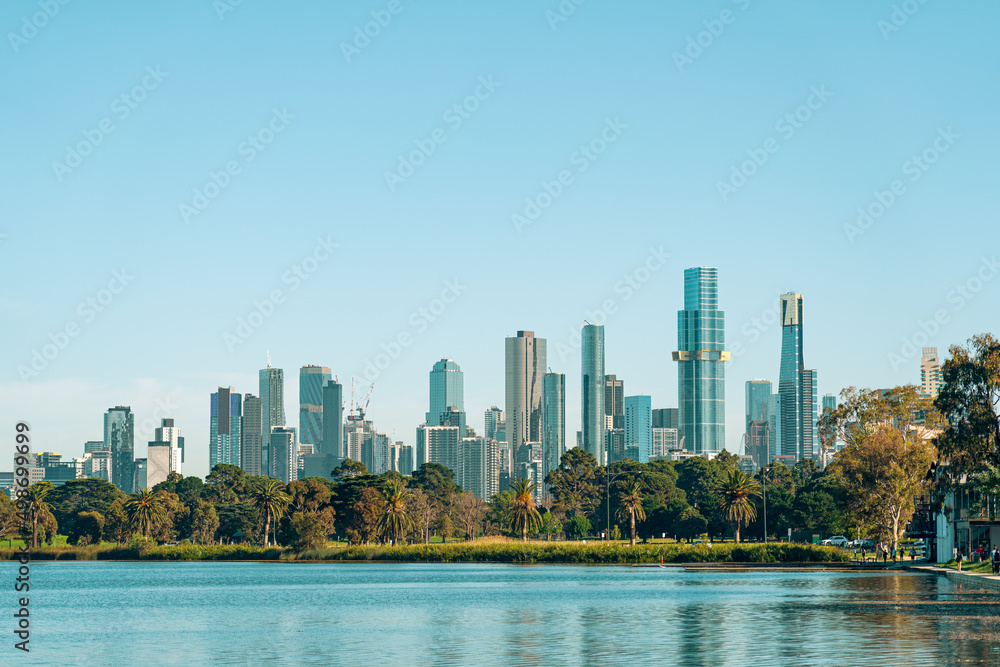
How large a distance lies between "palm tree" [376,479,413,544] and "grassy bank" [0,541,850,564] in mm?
6906

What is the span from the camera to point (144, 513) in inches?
6895

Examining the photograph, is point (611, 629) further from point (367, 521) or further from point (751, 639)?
point (367, 521)

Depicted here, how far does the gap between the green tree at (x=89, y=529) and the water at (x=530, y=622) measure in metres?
85.9

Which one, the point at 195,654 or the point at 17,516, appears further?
the point at 17,516

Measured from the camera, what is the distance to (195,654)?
45875mm

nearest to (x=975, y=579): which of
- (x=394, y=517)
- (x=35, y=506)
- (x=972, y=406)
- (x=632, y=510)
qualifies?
(x=972, y=406)

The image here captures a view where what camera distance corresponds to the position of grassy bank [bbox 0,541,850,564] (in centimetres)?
12094

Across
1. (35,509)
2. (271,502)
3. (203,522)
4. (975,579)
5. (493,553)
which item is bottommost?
(203,522)

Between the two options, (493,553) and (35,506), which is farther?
(35,506)

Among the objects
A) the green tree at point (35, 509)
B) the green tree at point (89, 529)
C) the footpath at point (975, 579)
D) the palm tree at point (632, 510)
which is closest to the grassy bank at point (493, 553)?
the green tree at point (89, 529)

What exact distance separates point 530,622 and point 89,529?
141m

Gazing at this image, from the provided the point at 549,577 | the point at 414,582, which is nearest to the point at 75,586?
the point at 414,582

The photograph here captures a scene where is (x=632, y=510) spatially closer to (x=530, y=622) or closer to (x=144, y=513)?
(x=144, y=513)

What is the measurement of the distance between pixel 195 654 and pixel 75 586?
63.1 m
